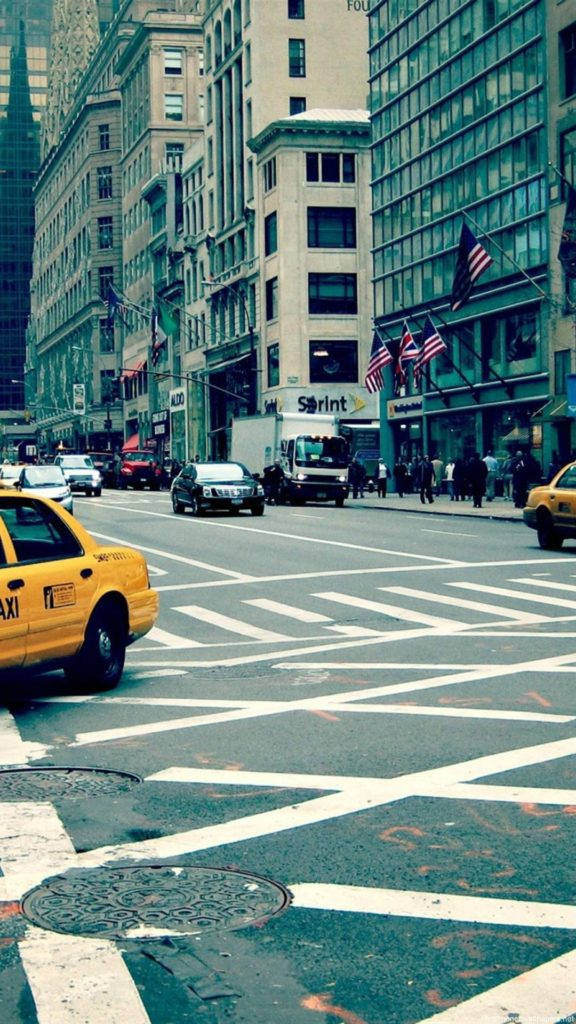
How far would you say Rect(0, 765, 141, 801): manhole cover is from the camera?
24.5 ft

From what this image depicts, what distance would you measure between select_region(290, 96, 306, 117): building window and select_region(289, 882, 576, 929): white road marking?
81.0 m

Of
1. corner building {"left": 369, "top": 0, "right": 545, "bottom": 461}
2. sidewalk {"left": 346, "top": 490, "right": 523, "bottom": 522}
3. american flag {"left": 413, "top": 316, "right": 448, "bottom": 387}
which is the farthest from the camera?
corner building {"left": 369, "top": 0, "right": 545, "bottom": 461}

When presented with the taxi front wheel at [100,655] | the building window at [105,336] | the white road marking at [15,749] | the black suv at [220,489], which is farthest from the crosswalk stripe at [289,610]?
the building window at [105,336]

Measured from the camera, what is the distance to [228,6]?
88625 millimetres

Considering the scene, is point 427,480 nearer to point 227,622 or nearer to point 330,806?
point 227,622

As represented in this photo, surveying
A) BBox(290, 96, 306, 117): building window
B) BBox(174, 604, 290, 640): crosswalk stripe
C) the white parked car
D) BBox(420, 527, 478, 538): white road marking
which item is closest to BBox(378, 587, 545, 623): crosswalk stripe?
BBox(174, 604, 290, 640): crosswalk stripe

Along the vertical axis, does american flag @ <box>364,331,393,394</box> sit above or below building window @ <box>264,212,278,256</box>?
below

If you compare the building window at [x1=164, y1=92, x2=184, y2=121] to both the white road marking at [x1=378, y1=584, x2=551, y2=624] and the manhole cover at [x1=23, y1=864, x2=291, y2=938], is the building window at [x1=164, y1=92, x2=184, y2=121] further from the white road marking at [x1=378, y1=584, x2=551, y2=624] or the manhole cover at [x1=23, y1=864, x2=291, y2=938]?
the manhole cover at [x1=23, y1=864, x2=291, y2=938]

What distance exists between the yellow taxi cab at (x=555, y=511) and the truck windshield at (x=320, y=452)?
24047 mm

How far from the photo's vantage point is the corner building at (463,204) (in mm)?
50938

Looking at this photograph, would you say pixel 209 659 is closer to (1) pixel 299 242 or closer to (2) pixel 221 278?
(1) pixel 299 242

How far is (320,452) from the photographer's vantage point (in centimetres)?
5112

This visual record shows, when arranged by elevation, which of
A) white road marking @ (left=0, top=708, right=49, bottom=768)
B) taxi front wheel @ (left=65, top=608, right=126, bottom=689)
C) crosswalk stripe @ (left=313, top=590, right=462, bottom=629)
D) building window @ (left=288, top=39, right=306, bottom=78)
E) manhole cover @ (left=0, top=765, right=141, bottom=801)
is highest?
building window @ (left=288, top=39, right=306, bottom=78)

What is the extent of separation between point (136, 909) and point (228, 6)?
8917 centimetres
